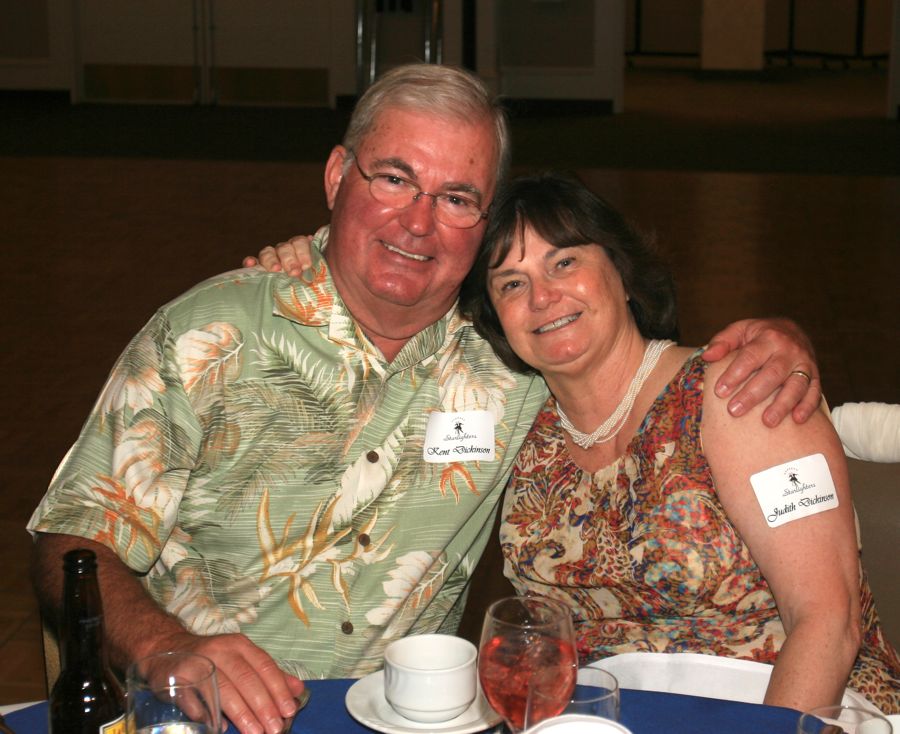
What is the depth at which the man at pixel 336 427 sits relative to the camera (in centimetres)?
193

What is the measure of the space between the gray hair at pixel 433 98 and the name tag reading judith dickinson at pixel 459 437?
0.43 meters

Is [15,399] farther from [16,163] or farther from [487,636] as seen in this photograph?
[16,163]

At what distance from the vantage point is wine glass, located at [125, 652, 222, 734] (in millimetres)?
1104

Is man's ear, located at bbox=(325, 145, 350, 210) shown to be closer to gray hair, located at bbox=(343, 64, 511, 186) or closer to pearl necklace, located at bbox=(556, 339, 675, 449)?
gray hair, located at bbox=(343, 64, 511, 186)

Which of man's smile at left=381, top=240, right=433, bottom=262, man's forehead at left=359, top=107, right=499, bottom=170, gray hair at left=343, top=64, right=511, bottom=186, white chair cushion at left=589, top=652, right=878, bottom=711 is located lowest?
white chair cushion at left=589, top=652, right=878, bottom=711

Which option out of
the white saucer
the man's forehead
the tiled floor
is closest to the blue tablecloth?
the white saucer

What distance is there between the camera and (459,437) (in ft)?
6.86

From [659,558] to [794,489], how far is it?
9.5 inches

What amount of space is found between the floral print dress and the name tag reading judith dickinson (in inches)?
5.1

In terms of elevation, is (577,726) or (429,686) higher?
(577,726)

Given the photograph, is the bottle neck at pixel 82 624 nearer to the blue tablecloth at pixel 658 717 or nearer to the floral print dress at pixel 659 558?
the blue tablecloth at pixel 658 717

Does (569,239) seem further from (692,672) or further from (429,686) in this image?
(429,686)

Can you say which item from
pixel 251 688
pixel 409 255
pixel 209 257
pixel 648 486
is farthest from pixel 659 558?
pixel 209 257

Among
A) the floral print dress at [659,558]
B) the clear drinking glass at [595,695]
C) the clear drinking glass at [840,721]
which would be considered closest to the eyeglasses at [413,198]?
the floral print dress at [659,558]
